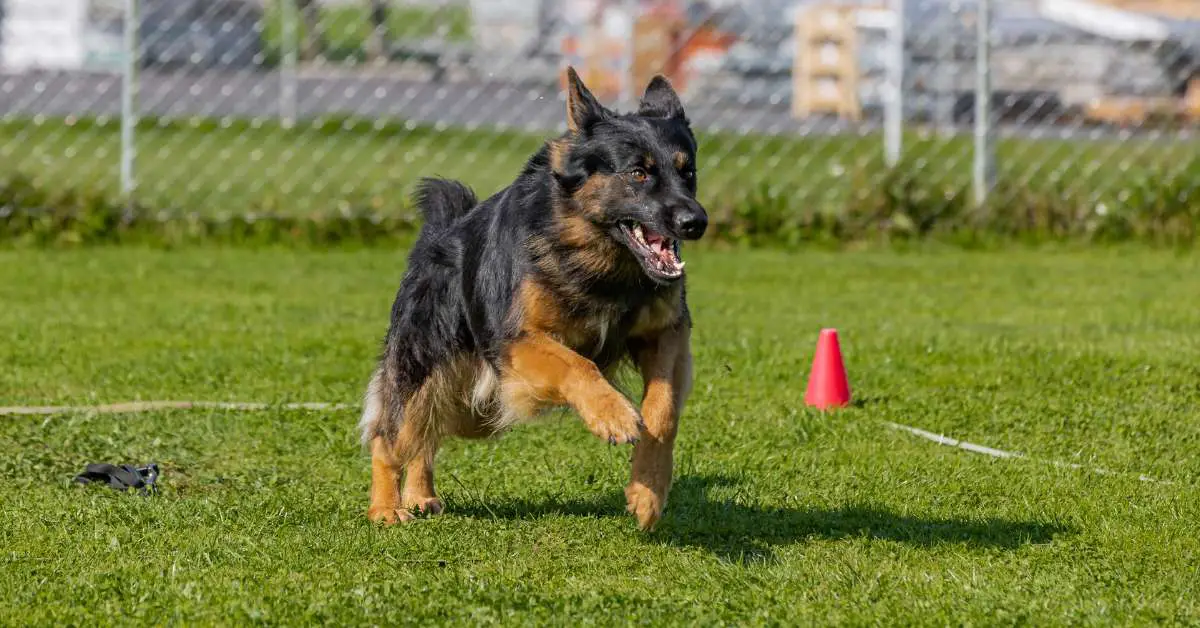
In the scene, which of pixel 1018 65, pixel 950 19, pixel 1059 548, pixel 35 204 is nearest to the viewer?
pixel 1059 548

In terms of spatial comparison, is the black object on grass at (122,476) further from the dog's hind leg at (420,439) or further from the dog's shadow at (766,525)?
the dog's shadow at (766,525)

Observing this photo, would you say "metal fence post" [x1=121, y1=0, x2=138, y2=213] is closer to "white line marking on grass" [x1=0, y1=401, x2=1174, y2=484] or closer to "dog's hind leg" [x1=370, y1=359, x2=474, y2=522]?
"white line marking on grass" [x1=0, y1=401, x2=1174, y2=484]

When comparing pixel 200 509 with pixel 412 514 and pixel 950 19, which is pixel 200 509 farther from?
pixel 950 19

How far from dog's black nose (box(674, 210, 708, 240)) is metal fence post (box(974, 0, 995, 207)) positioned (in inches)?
311

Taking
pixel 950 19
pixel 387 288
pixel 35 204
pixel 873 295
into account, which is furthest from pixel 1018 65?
pixel 35 204

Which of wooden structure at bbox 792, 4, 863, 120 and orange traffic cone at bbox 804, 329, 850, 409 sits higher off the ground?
wooden structure at bbox 792, 4, 863, 120

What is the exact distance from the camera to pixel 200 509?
483 cm

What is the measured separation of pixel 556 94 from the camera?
46.5 ft

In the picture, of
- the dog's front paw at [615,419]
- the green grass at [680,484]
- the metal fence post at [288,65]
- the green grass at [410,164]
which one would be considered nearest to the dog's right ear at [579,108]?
the dog's front paw at [615,419]

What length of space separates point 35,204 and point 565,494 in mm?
7320

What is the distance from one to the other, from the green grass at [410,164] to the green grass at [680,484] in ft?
8.67

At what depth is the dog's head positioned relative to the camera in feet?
14.6

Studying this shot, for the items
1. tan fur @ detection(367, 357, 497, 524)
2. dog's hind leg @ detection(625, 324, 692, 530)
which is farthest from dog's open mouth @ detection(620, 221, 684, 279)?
tan fur @ detection(367, 357, 497, 524)

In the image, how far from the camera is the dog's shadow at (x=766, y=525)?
4.54 m
